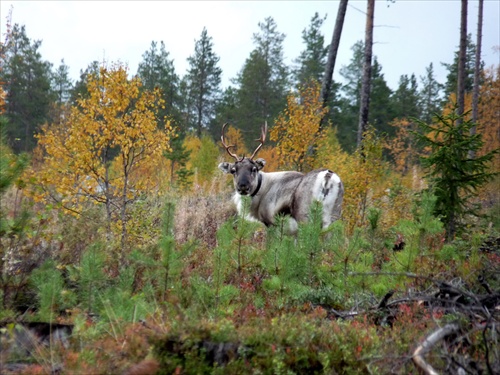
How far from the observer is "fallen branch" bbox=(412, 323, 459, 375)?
329 cm

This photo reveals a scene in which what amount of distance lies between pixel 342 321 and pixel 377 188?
963 centimetres

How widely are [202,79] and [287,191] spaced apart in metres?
32.5

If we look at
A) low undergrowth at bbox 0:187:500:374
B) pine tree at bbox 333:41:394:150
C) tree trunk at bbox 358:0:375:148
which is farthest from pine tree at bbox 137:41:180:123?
low undergrowth at bbox 0:187:500:374

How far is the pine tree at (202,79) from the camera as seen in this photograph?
40531mm

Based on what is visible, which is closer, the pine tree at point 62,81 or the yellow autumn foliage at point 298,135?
the yellow autumn foliage at point 298,135

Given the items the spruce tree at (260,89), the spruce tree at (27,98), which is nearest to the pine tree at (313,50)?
the spruce tree at (260,89)

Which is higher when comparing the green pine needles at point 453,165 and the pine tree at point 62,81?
the pine tree at point 62,81

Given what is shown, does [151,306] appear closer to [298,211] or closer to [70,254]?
[70,254]

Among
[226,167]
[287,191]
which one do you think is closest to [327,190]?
[287,191]

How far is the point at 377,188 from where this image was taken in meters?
13.9

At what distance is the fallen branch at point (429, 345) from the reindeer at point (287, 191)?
5.20 m

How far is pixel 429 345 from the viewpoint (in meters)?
3.59

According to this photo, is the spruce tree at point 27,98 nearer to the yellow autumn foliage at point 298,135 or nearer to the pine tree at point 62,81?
the pine tree at point 62,81

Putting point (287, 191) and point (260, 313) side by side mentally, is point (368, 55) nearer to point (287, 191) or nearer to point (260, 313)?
point (287, 191)
